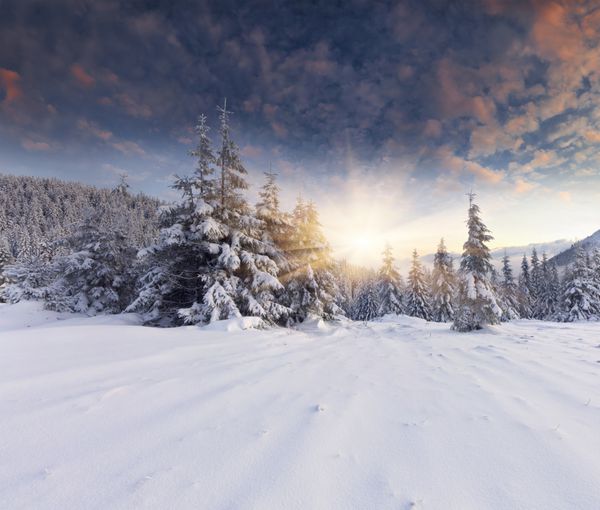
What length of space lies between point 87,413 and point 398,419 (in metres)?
3.68

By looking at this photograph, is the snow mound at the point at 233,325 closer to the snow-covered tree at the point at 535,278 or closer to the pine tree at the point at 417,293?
the pine tree at the point at 417,293

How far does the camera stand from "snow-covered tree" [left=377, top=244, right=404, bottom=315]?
3788 cm

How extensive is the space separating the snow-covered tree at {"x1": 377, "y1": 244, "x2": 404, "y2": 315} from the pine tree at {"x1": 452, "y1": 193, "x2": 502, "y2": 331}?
862 inches

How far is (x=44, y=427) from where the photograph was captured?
9.48 ft

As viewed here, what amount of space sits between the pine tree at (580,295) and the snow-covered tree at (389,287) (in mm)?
17438

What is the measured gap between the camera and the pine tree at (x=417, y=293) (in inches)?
1487

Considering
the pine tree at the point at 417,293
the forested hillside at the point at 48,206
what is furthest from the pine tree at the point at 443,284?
the forested hillside at the point at 48,206

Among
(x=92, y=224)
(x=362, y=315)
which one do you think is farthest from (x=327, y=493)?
(x=362, y=315)

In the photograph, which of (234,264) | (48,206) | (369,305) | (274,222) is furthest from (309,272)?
(48,206)

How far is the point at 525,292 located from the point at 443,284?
85.4 feet

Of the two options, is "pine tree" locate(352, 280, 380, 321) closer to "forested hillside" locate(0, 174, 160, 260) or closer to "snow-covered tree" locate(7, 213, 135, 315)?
"snow-covered tree" locate(7, 213, 135, 315)

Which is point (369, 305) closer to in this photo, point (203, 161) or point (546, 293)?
point (546, 293)

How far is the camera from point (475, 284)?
15.6m

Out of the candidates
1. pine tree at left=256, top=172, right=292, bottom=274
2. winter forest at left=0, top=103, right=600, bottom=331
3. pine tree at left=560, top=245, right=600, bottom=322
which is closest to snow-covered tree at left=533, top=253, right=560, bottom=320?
pine tree at left=560, top=245, right=600, bottom=322
